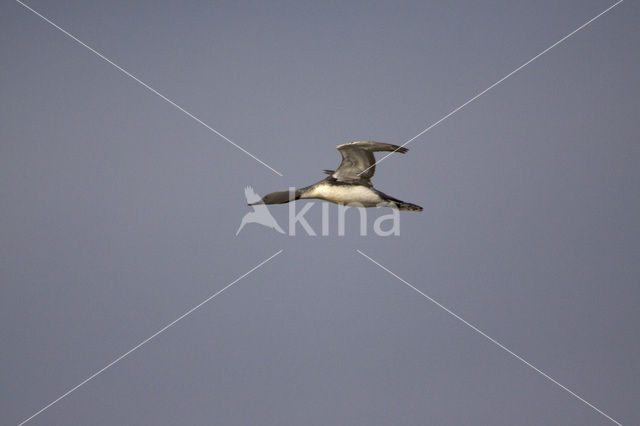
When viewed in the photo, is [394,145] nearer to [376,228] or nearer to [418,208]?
[418,208]

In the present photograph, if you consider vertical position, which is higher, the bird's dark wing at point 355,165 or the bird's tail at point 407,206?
the bird's dark wing at point 355,165

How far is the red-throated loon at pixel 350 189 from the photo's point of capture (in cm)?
1606

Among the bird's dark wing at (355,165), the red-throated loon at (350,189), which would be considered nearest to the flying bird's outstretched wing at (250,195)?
the red-throated loon at (350,189)

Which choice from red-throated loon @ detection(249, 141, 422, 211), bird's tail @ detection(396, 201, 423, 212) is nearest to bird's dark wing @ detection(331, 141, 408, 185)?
red-throated loon @ detection(249, 141, 422, 211)

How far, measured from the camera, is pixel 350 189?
16.2 meters

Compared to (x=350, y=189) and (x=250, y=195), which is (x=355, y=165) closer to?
(x=350, y=189)

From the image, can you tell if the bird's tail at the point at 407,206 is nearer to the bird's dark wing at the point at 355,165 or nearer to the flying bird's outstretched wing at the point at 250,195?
the bird's dark wing at the point at 355,165

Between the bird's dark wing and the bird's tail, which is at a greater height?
the bird's dark wing

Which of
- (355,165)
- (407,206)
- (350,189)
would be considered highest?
(355,165)

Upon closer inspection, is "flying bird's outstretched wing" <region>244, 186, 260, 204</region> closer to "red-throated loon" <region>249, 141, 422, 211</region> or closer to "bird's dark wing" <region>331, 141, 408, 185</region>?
"red-throated loon" <region>249, 141, 422, 211</region>

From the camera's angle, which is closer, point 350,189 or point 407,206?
point 407,206

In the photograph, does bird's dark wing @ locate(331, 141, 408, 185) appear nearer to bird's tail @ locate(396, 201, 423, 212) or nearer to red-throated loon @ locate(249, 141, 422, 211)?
red-throated loon @ locate(249, 141, 422, 211)

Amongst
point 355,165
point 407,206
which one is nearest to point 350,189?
point 355,165

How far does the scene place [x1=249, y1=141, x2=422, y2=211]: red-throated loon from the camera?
1606 centimetres
